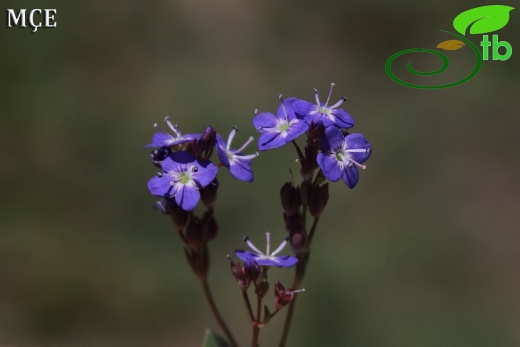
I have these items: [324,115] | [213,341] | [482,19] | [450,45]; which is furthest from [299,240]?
[450,45]

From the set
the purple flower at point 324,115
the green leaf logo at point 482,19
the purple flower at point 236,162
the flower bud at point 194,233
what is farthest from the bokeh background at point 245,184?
the purple flower at point 324,115

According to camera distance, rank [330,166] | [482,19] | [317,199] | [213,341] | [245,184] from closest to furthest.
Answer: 1. [330,166]
2. [317,199]
3. [213,341]
4. [482,19]
5. [245,184]

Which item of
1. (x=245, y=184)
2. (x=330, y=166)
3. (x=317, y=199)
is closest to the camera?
(x=330, y=166)

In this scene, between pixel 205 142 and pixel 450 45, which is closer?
pixel 205 142

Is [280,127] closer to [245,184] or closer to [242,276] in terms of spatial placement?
[242,276]

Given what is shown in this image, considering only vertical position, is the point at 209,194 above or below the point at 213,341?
above

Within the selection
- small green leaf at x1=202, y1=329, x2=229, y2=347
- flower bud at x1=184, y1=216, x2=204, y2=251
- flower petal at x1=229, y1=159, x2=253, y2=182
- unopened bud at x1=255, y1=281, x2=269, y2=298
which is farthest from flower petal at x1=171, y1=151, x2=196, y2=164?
small green leaf at x1=202, y1=329, x2=229, y2=347

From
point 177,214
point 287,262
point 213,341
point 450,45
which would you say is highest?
point 450,45
